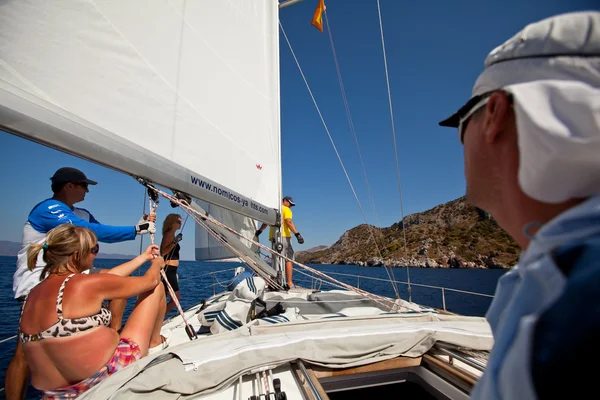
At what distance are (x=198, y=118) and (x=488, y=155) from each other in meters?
2.73

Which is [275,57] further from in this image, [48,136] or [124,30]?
[48,136]

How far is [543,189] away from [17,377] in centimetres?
267

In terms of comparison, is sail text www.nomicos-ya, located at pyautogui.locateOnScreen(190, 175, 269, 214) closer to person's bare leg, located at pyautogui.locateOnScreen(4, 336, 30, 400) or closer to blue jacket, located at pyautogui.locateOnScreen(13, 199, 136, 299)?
blue jacket, located at pyautogui.locateOnScreen(13, 199, 136, 299)

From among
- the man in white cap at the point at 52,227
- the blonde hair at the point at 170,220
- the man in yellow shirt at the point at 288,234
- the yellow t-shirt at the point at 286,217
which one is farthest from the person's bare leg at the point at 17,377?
the yellow t-shirt at the point at 286,217

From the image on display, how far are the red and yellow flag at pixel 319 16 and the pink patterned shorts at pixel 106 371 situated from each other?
20.7 feet

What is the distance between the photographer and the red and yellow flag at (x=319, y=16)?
5.80 metres

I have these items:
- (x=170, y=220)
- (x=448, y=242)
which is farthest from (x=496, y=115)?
(x=448, y=242)

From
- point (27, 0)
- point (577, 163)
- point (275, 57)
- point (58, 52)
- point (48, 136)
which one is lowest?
point (577, 163)

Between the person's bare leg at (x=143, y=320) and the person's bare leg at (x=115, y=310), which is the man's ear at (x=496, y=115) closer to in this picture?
the person's bare leg at (x=143, y=320)

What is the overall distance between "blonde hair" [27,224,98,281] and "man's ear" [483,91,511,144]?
1919 mm

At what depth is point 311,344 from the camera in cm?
159

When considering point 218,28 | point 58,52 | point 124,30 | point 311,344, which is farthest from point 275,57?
point 311,344

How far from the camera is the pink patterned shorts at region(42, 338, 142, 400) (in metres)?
1.38

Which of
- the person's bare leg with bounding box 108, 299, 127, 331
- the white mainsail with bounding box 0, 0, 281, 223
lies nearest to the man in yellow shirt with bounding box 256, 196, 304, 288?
the white mainsail with bounding box 0, 0, 281, 223
